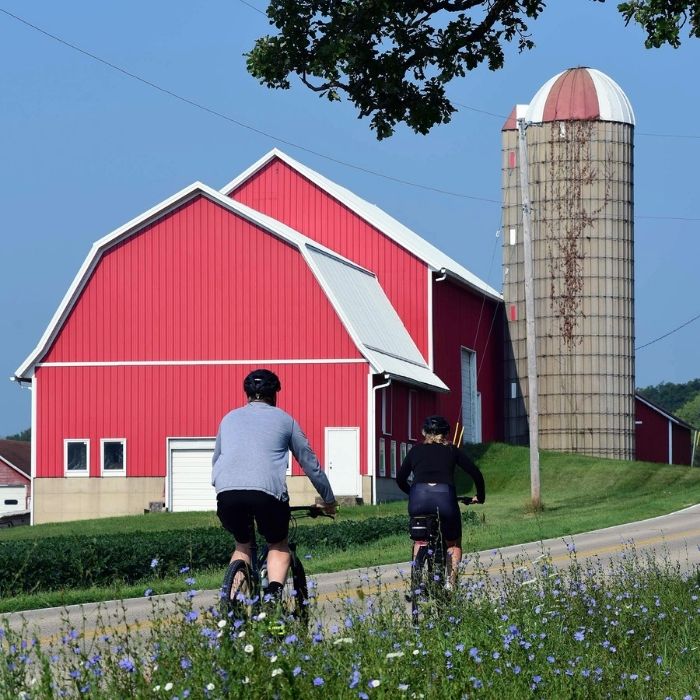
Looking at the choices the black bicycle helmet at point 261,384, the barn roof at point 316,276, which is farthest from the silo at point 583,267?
the black bicycle helmet at point 261,384

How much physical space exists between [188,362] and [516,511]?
11256mm

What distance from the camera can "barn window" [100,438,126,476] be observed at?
4466cm

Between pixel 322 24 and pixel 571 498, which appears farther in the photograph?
pixel 571 498

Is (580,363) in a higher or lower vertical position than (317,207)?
lower

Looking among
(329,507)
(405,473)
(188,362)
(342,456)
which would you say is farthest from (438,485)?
(188,362)

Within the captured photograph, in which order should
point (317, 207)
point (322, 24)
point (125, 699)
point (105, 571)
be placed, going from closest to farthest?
point (125, 699) < point (322, 24) < point (105, 571) < point (317, 207)

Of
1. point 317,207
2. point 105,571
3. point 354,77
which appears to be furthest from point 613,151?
point 354,77

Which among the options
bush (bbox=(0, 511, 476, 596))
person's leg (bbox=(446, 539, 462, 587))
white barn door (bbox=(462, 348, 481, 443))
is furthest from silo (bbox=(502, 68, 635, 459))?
person's leg (bbox=(446, 539, 462, 587))

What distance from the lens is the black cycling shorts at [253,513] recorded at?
10.1 metres

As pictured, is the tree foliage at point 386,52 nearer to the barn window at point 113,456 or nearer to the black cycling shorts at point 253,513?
the black cycling shorts at point 253,513

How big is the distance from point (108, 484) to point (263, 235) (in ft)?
27.3

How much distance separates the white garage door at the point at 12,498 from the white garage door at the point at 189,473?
4758 centimetres

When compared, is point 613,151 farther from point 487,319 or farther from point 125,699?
point 125,699

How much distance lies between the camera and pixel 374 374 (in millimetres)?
43906
